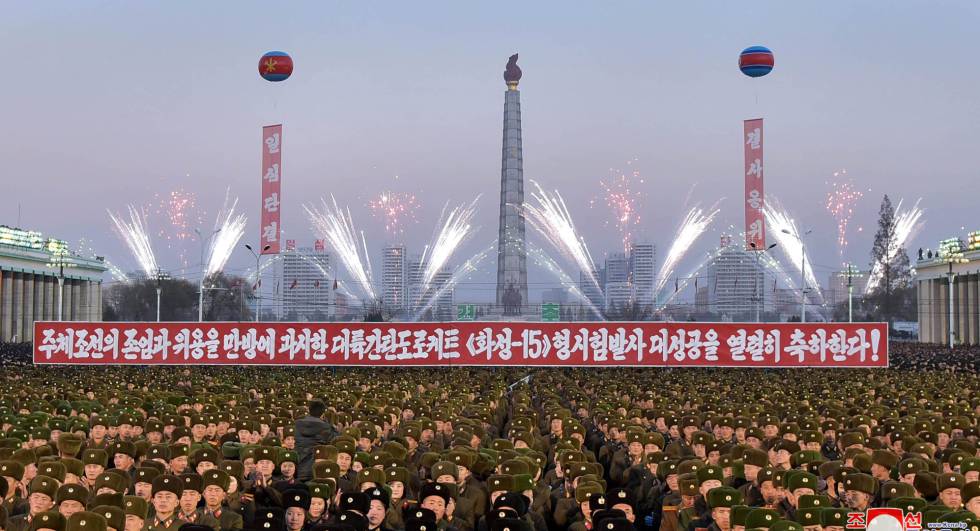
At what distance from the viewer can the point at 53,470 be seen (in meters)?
14.5

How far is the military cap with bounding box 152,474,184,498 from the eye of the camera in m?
13.1

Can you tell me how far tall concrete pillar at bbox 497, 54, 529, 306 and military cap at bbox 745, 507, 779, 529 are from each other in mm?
103770

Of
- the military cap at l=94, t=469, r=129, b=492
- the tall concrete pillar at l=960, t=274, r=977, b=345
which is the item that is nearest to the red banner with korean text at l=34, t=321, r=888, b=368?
the military cap at l=94, t=469, r=129, b=492

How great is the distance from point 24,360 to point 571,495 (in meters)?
43.8

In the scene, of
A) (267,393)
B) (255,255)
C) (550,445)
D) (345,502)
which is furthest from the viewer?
(255,255)

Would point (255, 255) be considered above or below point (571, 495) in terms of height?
above

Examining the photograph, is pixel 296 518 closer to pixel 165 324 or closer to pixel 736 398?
pixel 736 398

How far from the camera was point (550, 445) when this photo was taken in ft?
67.6

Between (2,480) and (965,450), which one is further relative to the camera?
(965,450)

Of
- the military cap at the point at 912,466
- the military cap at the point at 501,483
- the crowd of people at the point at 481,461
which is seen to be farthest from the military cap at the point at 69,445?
the military cap at the point at 912,466

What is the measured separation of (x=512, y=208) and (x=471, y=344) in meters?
81.8

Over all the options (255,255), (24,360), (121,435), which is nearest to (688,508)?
(121,435)

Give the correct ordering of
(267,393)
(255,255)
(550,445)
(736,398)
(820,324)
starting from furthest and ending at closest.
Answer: (255,255) → (820,324) → (267,393) → (736,398) → (550,445)

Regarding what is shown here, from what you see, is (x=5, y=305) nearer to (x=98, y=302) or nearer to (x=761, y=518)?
(x=98, y=302)
